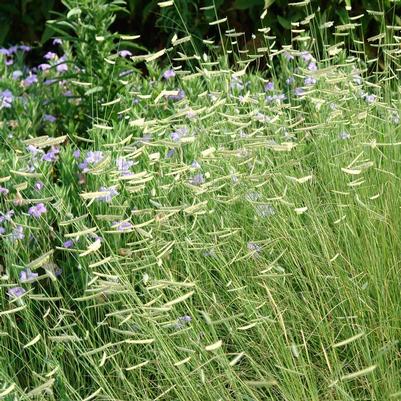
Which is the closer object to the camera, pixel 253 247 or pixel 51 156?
pixel 253 247

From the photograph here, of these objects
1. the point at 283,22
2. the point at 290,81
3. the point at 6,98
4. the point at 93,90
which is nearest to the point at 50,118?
the point at 6,98

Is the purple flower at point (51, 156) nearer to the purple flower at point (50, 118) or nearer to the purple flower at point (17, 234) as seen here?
the purple flower at point (50, 118)

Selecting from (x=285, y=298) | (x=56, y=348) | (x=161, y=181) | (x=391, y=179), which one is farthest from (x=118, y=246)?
(x=391, y=179)

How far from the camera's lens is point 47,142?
8.48 feet

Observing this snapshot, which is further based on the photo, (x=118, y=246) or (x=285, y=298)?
(x=118, y=246)

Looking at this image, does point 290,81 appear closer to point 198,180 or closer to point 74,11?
point 74,11

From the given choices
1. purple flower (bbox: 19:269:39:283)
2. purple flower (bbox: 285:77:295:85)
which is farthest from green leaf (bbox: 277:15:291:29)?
purple flower (bbox: 19:269:39:283)

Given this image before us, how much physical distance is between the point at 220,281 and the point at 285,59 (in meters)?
1.78

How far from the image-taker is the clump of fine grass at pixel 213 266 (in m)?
2.50

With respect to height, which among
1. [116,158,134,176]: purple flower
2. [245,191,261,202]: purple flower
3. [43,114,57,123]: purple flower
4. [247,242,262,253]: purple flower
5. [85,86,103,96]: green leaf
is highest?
[116,158,134,176]: purple flower

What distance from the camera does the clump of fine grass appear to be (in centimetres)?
250

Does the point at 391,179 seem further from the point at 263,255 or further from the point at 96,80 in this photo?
the point at 96,80

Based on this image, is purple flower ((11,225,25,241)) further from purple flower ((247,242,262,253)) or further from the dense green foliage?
the dense green foliage

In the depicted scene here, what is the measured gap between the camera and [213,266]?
2.92 meters
